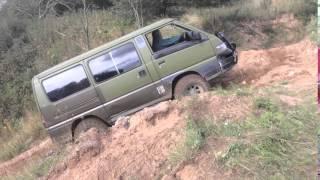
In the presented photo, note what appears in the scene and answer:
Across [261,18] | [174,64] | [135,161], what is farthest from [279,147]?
[261,18]

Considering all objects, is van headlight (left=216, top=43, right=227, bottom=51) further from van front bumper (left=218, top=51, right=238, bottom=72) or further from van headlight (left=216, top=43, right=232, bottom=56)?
van front bumper (left=218, top=51, right=238, bottom=72)

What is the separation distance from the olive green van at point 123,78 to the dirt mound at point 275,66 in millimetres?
1372

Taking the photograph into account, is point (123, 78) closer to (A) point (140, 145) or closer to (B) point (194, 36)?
(B) point (194, 36)

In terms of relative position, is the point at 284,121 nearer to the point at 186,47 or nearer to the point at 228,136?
the point at 228,136

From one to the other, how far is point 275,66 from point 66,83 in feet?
17.4

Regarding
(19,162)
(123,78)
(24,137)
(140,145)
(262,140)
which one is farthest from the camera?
(24,137)

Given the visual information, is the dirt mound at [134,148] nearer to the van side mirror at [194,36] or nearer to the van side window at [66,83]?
the van side window at [66,83]

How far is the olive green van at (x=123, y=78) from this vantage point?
1187 cm

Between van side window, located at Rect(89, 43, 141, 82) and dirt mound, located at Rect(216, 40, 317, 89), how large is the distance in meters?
2.70

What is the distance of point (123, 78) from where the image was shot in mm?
11875

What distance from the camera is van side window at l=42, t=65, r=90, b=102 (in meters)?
12.0

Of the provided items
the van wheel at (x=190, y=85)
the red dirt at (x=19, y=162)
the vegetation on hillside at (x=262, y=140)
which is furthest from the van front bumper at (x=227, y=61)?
the red dirt at (x=19, y=162)

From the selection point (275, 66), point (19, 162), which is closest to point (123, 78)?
point (19, 162)

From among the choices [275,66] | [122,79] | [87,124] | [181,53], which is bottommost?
[275,66]
